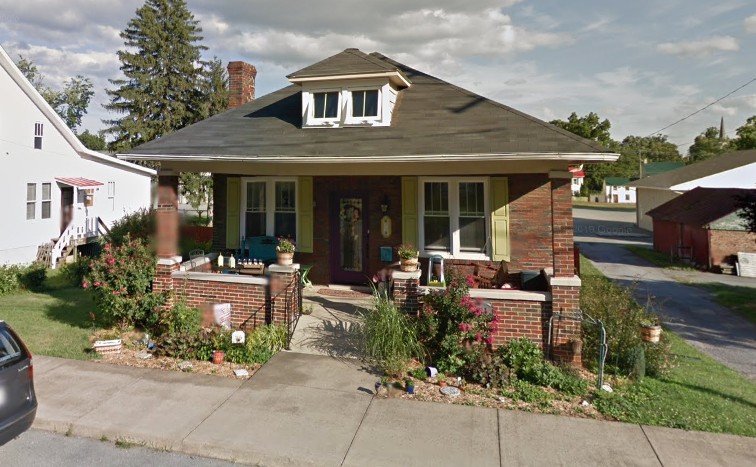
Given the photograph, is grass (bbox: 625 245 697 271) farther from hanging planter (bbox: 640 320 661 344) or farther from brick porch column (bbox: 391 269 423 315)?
brick porch column (bbox: 391 269 423 315)

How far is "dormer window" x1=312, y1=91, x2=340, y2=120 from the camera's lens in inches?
409

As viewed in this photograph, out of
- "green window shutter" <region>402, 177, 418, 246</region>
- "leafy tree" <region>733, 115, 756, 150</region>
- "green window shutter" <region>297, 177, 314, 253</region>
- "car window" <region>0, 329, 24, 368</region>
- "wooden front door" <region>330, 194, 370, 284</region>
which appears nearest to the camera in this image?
"car window" <region>0, 329, 24, 368</region>

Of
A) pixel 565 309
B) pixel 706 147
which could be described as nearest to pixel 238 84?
pixel 565 309

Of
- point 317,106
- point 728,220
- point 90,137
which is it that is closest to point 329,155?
point 317,106

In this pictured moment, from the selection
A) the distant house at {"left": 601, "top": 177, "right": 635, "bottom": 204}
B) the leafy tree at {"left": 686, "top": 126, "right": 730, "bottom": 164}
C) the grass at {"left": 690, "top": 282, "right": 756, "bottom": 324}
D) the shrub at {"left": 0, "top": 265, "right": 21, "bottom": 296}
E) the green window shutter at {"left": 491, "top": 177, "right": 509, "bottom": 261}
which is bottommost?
the grass at {"left": 690, "top": 282, "right": 756, "bottom": 324}

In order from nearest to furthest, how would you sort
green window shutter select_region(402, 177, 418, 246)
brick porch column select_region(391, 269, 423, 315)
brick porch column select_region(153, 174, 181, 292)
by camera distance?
brick porch column select_region(391, 269, 423, 315), brick porch column select_region(153, 174, 181, 292), green window shutter select_region(402, 177, 418, 246)

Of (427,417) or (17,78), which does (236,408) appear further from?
(17,78)

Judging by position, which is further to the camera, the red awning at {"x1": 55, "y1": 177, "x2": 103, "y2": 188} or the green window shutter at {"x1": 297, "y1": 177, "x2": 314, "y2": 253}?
the red awning at {"x1": 55, "y1": 177, "x2": 103, "y2": 188}

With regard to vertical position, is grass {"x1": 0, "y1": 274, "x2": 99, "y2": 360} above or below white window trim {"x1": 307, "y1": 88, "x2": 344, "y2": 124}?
below

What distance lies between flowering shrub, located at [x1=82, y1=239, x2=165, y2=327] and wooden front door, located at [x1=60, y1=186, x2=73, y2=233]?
43.9 ft

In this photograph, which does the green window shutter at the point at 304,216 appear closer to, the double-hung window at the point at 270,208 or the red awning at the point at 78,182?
the double-hung window at the point at 270,208

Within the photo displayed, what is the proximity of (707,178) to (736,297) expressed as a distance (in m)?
14.5

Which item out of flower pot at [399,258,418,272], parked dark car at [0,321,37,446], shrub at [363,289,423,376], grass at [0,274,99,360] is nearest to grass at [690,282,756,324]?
flower pot at [399,258,418,272]

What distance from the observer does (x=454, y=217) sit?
10.0m
